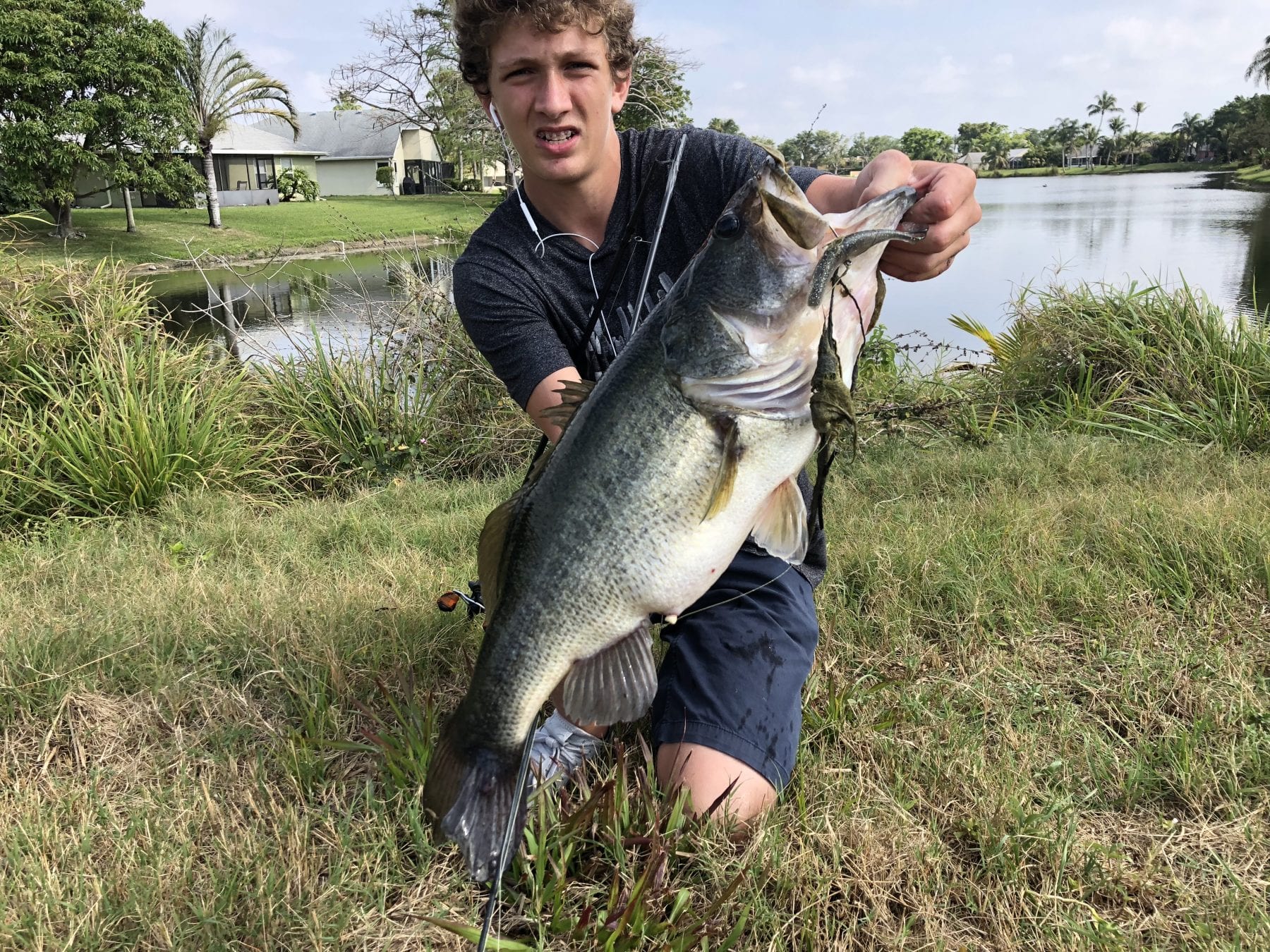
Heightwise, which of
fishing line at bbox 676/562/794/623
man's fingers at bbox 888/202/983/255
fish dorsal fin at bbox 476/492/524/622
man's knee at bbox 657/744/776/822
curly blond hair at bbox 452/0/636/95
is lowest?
man's knee at bbox 657/744/776/822

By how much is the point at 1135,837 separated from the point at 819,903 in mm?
909

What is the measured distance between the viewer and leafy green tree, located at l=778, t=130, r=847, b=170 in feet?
23.8

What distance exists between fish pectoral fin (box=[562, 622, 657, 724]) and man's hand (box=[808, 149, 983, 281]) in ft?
3.99

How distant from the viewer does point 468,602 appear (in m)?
3.12

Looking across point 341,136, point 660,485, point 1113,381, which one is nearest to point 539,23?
point 660,485

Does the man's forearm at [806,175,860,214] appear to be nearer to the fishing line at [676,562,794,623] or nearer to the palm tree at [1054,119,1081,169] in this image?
the fishing line at [676,562,794,623]

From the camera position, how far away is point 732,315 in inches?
74.4

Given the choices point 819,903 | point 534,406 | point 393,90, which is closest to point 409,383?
point 534,406

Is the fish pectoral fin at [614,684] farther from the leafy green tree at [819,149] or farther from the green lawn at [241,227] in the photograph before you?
the green lawn at [241,227]

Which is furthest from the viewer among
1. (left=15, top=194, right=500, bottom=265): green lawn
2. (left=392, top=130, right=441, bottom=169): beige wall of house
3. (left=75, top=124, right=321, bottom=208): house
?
(left=392, top=130, right=441, bottom=169): beige wall of house

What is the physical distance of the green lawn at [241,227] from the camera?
27.5 metres

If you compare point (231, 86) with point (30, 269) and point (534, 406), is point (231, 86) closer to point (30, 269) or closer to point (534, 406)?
point (30, 269)

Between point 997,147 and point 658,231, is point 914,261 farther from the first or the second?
point 997,147

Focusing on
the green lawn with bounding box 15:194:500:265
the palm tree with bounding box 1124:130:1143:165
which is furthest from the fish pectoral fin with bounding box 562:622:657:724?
the palm tree with bounding box 1124:130:1143:165
